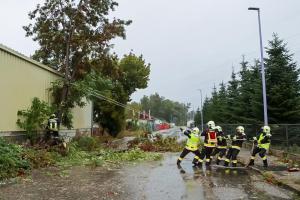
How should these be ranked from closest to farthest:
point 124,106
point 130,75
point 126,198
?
1. point 126,198
2. point 124,106
3. point 130,75

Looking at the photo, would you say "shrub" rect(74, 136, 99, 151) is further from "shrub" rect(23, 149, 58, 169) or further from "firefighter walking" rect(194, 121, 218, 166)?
"firefighter walking" rect(194, 121, 218, 166)

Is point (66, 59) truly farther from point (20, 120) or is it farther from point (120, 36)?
point (20, 120)

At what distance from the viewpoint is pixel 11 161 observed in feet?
48.4

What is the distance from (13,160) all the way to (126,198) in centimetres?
616

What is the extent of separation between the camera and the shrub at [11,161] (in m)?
14.2

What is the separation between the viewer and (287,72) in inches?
1062

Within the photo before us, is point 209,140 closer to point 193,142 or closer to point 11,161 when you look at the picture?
point 193,142

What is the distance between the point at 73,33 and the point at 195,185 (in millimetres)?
16969

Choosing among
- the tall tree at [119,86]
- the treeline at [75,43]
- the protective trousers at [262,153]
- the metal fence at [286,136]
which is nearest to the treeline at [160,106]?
the tall tree at [119,86]

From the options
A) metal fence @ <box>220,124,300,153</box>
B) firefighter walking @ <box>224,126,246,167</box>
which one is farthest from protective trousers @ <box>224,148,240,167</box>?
metal fence @ <box>220,124,300,153</box>

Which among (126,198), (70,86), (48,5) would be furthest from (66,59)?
(126,198)

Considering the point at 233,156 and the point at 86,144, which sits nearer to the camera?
the point at 233,156

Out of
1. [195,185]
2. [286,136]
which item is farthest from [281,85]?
[195,185]

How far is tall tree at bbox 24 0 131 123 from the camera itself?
26855 millimetres
